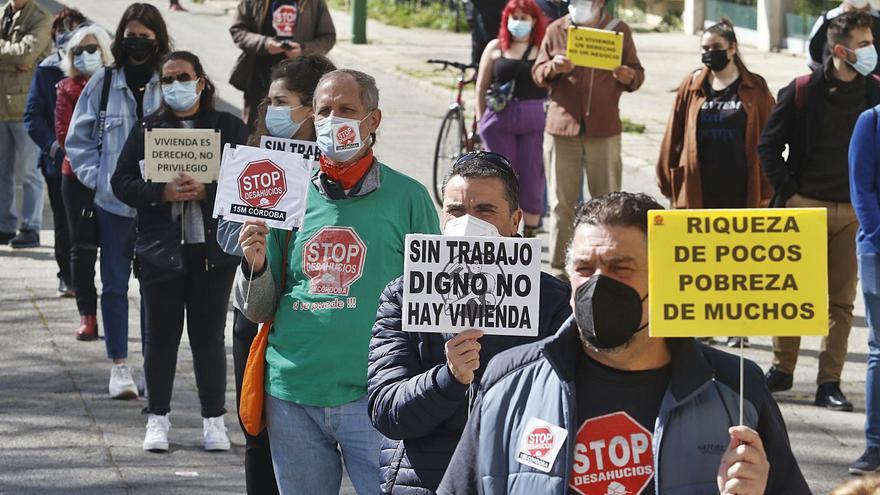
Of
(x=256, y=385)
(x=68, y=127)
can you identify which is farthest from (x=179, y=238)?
(x=68, y=127)

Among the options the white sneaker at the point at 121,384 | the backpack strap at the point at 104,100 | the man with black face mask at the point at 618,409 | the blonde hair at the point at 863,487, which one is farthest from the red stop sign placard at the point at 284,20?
the blonde hair at the point at 863,487

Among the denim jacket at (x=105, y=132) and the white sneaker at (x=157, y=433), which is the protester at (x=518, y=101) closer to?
the denim jacket at (x=105, y=132)

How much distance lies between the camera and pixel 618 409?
336cm

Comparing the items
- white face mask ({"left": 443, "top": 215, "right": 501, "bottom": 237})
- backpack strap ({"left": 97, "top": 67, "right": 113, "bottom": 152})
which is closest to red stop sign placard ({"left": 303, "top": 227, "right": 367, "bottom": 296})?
white face mask ({"left": 443, "top": 215, "right": 501, "bottom": 237})

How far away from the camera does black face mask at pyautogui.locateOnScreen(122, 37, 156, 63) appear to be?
8273 mm

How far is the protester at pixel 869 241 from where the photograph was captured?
7609 millimetres

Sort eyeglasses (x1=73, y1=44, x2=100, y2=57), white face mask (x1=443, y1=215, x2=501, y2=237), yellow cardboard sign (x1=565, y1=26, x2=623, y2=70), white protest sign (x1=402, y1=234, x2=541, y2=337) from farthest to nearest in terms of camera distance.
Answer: yellow cardboard sign (x1=565, y1=26, x2=623, y2=70), eyeglasses (x1=73, y1=44, x2=100, y2=57), white face mask (x1=443, y1=215, x2=501, y2=237), white protest sign (x1=402, y1=234, x2=541, y2=337)

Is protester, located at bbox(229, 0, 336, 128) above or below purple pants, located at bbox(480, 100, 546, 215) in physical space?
above

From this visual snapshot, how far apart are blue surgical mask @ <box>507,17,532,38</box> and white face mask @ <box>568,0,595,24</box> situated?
0.75m

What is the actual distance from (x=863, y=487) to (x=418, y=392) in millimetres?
1641

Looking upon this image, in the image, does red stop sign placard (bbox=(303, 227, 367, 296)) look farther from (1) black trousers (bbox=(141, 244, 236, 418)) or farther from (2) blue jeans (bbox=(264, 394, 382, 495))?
(1) black trousers (bbox=(141, 244, 236, 418))

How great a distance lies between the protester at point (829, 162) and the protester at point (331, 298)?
13.4ft

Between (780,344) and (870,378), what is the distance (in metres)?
1.32

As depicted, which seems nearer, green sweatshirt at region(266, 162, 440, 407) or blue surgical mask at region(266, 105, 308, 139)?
green sweatshirt at region(266, 162, 440, 407)
